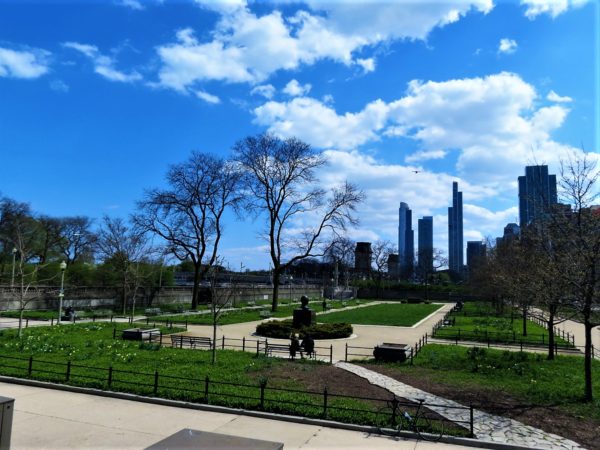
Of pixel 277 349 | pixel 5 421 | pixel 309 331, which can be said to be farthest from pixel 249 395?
pixel 309 331

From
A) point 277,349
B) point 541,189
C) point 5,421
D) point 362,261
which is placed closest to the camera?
point 5,421

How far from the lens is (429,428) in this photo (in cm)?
986

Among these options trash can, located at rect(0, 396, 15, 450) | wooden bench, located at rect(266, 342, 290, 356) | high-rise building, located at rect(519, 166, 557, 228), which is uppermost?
high-rise building, located at rect(519, 166, 557, 228)

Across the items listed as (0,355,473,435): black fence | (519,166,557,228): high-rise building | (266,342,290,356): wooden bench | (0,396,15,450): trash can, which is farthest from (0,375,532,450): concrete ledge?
(519,166,557,228): high-rise building

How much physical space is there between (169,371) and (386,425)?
7925mm

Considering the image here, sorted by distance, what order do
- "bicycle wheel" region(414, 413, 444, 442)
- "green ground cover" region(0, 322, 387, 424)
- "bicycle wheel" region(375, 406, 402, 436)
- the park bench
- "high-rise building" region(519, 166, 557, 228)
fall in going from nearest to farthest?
"bicycle wheel" region(414, 413, 444, 442) < "bicycle wheel" region(375, 406, 402, 436) < "green ground cover" region(0, 322, 387, 424) < "high-rise building" region(519, 166, 557, 228) < the park bench

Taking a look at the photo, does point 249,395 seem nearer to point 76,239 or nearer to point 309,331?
point 309,331

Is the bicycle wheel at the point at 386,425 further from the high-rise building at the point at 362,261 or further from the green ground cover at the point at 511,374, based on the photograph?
the high-rise building at the point at 362,261

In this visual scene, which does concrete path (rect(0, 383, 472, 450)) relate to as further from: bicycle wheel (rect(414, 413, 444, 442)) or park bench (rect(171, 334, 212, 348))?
park bench (rect(171, 334, 212, 348))

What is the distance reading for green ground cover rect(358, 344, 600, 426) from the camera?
1301 centimetres

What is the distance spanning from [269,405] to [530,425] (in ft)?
19.2

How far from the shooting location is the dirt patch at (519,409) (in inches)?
399

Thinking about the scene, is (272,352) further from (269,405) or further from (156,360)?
(269,405)

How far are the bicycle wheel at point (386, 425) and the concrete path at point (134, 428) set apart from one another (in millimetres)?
234
